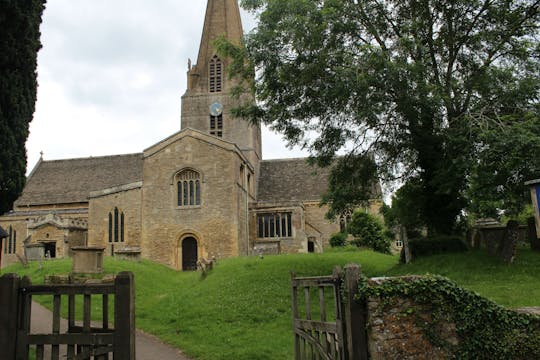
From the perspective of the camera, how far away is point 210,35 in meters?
42.6

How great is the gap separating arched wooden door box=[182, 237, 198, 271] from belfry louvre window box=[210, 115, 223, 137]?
42.7 ft

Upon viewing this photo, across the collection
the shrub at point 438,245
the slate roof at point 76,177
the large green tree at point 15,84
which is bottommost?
the shrub at point 438,245

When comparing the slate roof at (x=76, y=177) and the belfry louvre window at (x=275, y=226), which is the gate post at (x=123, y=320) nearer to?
the belfry louvre window at (x=275, y=226)

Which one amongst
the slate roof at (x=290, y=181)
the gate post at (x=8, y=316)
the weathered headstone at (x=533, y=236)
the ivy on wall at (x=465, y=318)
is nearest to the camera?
the gate post at (x=8, y=316)

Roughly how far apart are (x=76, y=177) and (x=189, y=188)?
16117 mm

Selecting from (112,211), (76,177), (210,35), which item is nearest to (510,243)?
(112,211)

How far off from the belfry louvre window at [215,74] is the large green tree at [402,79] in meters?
24.7

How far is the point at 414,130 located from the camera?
53.3 feet

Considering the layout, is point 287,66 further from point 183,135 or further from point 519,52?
point 183,135

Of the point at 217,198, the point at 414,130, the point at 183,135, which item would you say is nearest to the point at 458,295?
the point at 414,130

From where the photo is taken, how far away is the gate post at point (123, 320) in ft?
17.8

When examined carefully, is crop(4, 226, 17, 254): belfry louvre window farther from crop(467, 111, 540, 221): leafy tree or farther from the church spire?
crop(467, 111, 540, 221): leafy tree

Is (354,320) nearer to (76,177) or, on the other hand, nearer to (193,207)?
(193,207)

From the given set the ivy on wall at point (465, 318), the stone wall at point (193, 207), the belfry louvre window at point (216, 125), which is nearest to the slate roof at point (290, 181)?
the belfry louvre window at point (216, 125)
